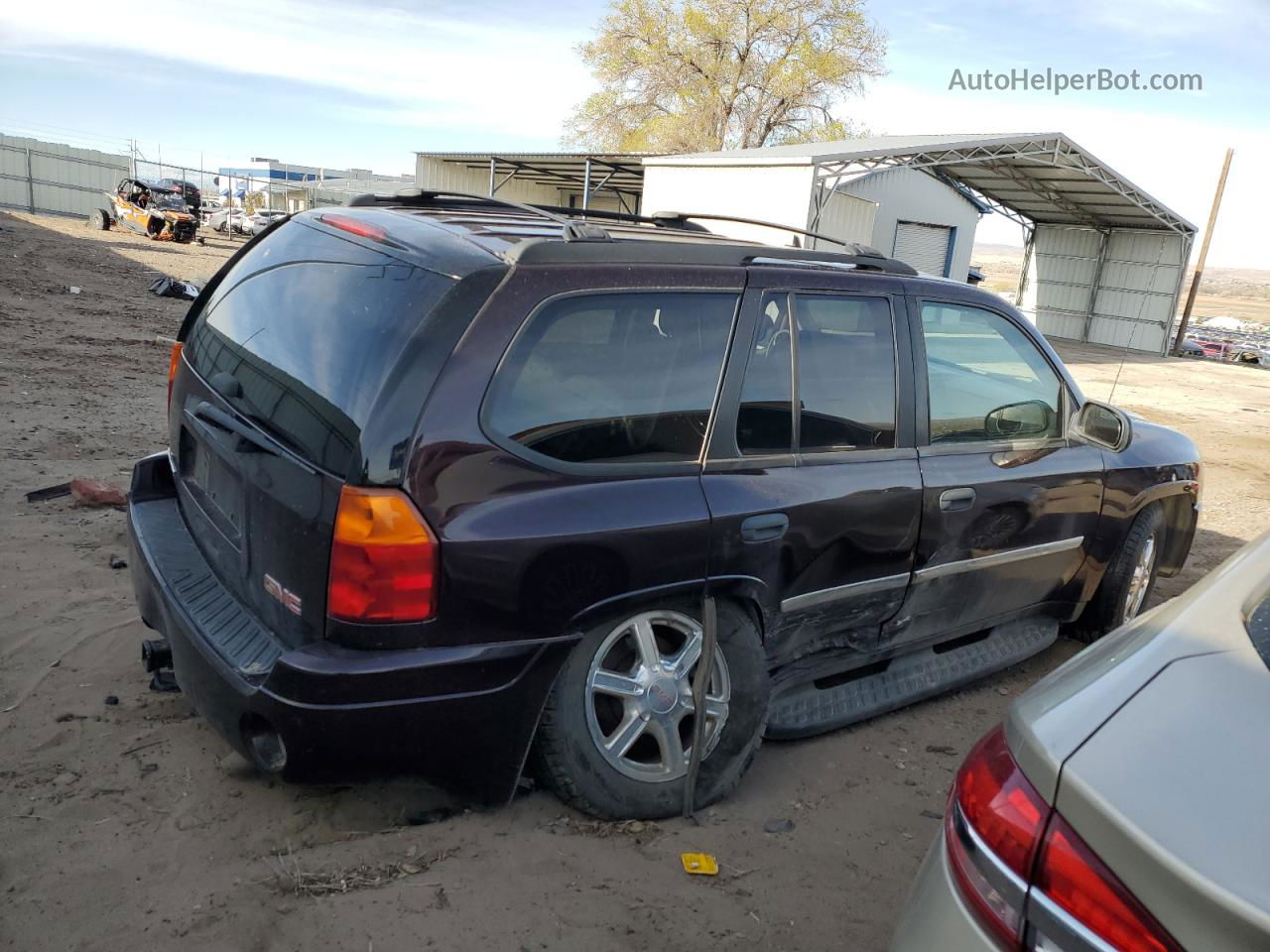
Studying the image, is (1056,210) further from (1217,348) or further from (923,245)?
(1217,348)

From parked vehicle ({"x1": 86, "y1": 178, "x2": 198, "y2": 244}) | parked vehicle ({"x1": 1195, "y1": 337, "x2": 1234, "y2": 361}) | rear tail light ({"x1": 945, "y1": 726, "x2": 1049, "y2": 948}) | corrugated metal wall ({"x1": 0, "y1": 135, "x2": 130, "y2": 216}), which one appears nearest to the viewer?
rear tail light ({"x1": 945, "y1": 726, "x2": 1049, "y2": 948})

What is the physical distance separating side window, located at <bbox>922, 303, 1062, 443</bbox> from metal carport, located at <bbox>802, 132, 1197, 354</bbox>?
20535mm

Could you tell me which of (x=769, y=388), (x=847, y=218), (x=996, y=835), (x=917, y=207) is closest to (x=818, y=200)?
(x=847, y=218)

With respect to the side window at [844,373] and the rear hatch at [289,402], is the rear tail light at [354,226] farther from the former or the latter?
the side window at [844,373]

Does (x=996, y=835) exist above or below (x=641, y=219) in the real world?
below

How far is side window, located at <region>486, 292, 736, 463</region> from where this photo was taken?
2.64 m

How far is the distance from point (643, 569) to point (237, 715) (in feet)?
3.85

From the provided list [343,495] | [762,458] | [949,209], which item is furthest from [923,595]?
[949,209]

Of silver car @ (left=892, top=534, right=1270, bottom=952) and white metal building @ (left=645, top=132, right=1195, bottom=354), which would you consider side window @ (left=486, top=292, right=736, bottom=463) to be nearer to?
silver car @ (left=892, top=534, right=1270, bottom=952)

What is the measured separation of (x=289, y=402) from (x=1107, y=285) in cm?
3598

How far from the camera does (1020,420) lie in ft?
13.2

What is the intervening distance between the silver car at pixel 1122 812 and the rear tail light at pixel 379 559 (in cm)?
136

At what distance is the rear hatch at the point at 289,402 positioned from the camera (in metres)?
2.50

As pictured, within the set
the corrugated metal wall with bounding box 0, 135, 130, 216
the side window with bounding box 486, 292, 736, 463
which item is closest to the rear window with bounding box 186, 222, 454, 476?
the side window with bounding box 486, 292, 736, 463
